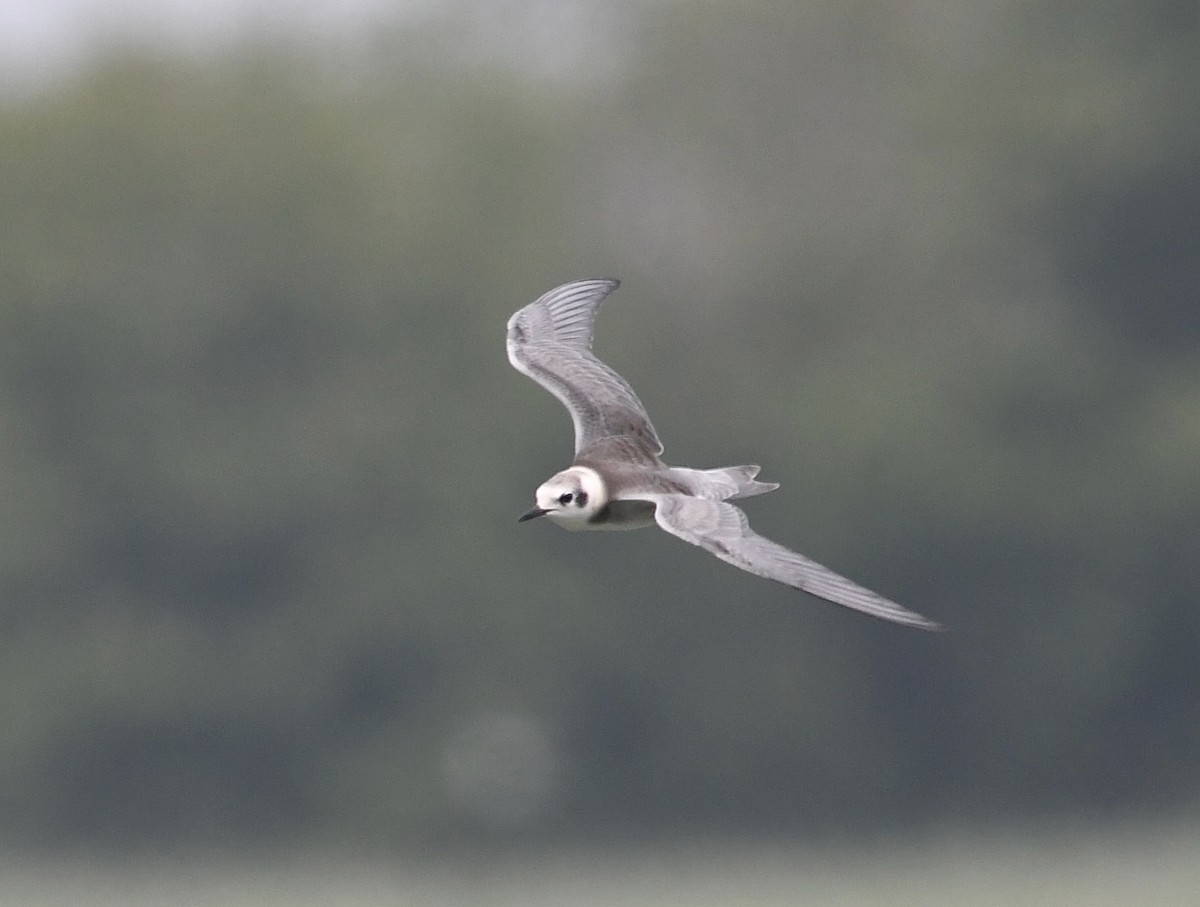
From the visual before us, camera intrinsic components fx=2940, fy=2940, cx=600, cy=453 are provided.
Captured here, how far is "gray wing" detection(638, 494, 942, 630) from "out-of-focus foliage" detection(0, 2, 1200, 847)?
115 feet

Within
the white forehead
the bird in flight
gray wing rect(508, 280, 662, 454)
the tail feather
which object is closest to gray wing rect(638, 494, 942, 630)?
the bird in flight

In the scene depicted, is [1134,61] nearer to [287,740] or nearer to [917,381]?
[917,381]

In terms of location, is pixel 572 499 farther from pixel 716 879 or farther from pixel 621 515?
pixel 716 879

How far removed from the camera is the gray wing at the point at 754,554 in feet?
34.8

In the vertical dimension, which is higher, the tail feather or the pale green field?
the pale green field

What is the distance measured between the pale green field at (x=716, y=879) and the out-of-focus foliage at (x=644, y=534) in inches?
133

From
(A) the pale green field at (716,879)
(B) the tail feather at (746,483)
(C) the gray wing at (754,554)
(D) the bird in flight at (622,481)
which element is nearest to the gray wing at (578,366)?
(D) the bird in flight at (622,481)

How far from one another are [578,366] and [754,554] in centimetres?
372

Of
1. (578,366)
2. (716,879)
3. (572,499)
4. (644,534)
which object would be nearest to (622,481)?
(572,499)

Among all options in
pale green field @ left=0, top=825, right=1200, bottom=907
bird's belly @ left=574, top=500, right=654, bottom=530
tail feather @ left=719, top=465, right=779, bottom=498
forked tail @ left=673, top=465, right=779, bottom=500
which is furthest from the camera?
pale green field @ left=0, top=825, right=1200, bottom=907

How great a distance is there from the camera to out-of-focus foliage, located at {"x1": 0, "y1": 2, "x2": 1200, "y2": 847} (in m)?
49.0

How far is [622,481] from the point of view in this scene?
1338 cm

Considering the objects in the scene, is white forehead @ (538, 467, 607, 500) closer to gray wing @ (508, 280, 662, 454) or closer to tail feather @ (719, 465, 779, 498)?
tail feather @ (719, 465, 779, 498)

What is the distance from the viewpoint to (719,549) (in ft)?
38.6
